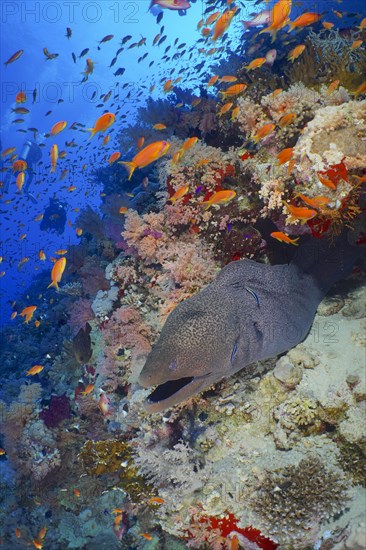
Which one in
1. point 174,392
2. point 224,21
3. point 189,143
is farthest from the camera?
point 224,21

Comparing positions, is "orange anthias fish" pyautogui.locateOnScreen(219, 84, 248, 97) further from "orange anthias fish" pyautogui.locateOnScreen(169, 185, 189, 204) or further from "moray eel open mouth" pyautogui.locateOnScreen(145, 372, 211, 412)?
"moray eel open mouth" pyautogui.locateOnScreen(145, 372, 211, 412)

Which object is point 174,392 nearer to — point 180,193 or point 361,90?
point 180,193

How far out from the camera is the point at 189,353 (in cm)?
263

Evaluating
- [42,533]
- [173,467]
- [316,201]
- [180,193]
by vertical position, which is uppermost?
[180,193]

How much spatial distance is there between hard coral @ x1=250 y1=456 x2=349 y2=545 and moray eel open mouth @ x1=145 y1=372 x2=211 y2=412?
132 cm

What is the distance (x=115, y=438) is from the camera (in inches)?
182

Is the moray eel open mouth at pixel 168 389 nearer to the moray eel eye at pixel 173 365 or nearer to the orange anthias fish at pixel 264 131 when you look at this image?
the moray eel eye at pixel 173 365

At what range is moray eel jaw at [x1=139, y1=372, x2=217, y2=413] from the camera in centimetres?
261

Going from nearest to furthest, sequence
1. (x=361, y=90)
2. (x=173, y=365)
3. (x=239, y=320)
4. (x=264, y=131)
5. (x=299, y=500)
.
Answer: (x=173, y=365)
(x=299, y=500)
(x=239, y=320)
(x=264, y=131)
(x=361, y=90)

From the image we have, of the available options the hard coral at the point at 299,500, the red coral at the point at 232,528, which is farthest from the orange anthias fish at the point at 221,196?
the red coral at the point at 232,528

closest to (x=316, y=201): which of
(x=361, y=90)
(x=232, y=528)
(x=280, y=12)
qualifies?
(x=361, y=90)

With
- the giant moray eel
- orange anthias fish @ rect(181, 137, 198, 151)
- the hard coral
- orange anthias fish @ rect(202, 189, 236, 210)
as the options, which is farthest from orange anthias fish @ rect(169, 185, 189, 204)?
the hard coral

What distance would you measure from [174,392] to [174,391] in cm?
2

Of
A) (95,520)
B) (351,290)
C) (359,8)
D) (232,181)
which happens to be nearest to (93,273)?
(232,181)
